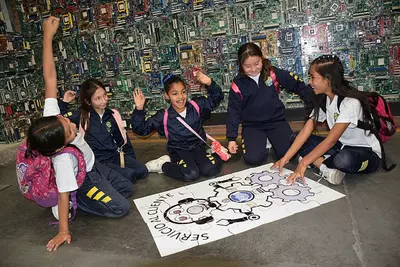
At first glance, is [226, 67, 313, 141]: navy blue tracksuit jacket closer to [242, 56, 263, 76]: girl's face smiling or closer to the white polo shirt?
[242, 56, 263, 76]: girl's face smiling

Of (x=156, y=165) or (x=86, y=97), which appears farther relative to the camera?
(x=156, y=165)

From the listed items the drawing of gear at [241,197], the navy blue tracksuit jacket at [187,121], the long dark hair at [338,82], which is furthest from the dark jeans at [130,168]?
the long dark hair at [338,82]

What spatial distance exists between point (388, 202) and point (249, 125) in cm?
129

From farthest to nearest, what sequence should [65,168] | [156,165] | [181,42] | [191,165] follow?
[181,42] < [156,165] < [191,165] < [65,168]

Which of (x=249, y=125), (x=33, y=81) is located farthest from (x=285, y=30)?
(x=33, y=81)

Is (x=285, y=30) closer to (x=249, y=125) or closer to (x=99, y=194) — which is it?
(x=249, y=125)

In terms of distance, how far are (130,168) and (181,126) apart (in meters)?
0.53

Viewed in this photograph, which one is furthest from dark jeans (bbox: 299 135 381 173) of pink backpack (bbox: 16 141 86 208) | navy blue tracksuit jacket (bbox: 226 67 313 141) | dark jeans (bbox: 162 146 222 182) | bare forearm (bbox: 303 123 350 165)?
pink backpack (bbox: 16 141 86 208)

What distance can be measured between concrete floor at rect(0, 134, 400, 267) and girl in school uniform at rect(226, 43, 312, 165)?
0.73 m

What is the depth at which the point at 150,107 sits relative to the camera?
156 inches

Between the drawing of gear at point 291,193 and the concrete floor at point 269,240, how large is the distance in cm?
16

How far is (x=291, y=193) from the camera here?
197 centimetres

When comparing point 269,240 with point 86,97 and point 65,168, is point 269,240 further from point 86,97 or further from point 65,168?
point 86,97

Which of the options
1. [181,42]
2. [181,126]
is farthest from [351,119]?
[181,42]
